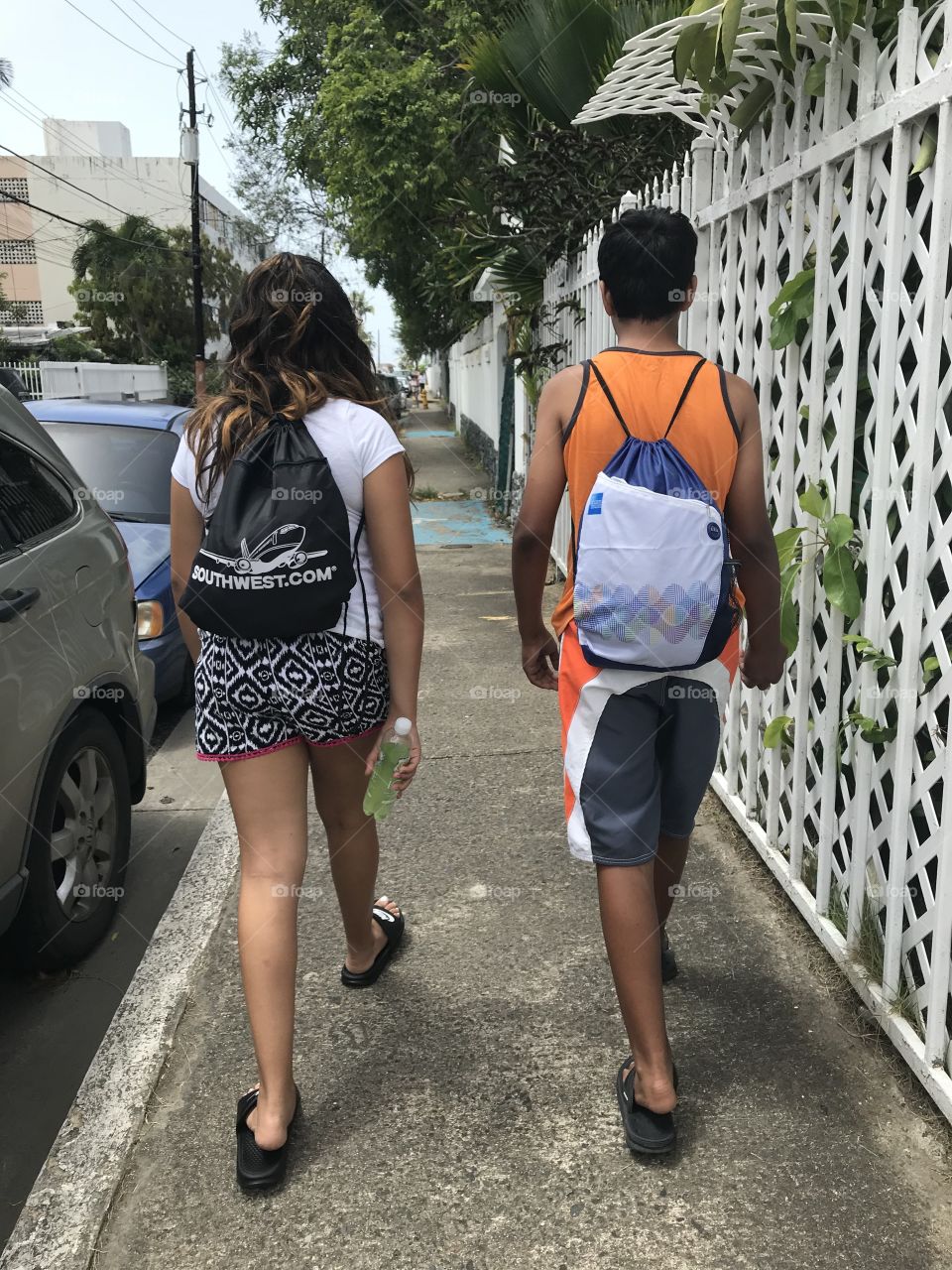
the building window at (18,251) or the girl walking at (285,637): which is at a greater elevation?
the building window at (18,251)

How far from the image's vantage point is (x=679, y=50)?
2732 mm

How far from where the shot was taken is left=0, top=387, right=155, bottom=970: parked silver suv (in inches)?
114

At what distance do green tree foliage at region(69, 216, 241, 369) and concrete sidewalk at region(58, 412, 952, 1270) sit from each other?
39963mm

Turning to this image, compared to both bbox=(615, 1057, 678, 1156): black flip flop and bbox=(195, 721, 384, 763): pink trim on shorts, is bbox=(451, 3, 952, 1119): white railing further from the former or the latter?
bbox=(195, 721, 384, 763): pink trim on shorts

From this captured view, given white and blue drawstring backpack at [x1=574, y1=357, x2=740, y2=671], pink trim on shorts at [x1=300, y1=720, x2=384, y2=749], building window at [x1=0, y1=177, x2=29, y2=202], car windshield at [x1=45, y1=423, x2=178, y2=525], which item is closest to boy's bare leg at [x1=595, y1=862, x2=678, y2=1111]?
white and blue drawstring backpack at [x1=574, y1=357, x2=740, y2=671]

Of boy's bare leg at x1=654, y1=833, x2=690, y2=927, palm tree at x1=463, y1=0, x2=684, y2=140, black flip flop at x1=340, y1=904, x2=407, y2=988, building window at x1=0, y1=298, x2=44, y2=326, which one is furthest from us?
building window at x1=0, y1=298, x2=44, y2=326

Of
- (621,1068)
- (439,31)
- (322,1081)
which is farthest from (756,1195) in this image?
(439,31)

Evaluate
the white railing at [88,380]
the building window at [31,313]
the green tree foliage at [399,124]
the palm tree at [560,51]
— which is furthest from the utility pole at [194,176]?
the building window at [31,313]

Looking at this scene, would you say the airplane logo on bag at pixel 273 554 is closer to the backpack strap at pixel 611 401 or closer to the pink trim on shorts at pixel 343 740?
the pink trim on shorts at pixel 343 740

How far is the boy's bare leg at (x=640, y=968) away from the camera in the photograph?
2.35 meters

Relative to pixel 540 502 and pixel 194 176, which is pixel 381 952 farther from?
pixel 194 176

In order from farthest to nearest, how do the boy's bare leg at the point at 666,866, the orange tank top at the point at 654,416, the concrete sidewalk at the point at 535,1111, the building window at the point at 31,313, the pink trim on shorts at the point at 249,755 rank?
the building window at the point at 31,313 < the boy's bare leg at the point at 666,866 < the pink trim on shorts at the point at 249,755 < the orange tank top at the point at 654,416 < the concrete sidewalk at the point at 535,1111

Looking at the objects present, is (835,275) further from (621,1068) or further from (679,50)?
(621,1068)

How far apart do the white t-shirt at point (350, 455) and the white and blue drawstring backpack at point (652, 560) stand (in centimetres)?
47
